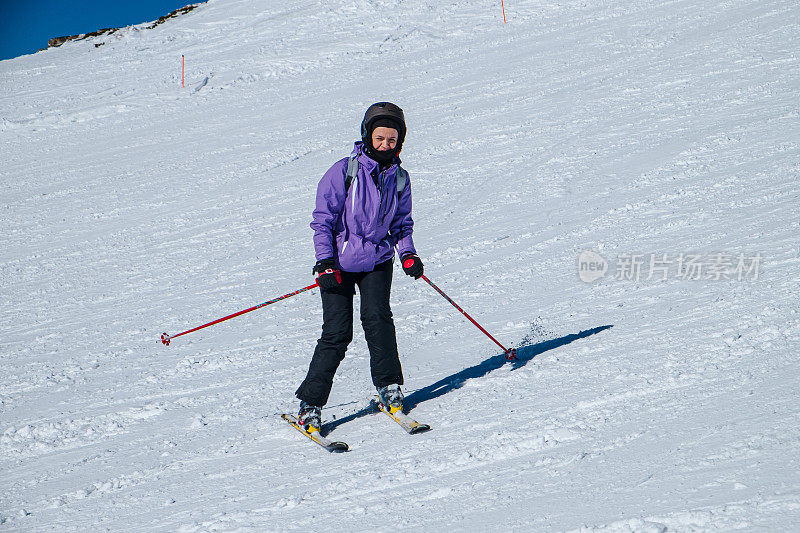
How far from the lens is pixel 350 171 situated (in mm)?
4160

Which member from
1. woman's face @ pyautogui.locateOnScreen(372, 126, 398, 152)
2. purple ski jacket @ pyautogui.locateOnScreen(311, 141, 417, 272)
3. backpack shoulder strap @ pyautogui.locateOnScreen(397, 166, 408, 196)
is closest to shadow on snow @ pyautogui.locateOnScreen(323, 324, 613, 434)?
purple ski jacket @ pyautogui.locateOnScreen(311, 141, 417, 272)

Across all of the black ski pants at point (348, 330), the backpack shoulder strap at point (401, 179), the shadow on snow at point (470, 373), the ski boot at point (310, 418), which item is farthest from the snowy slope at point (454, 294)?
the backpack shoulder strap at point (401, 179)

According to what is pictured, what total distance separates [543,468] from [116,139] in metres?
14.5

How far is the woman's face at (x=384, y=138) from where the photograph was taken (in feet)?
13.4

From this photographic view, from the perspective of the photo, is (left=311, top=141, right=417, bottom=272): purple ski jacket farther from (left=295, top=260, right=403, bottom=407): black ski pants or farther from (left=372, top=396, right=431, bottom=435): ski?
(left=372, top=396, right=431, bottom=435): ski

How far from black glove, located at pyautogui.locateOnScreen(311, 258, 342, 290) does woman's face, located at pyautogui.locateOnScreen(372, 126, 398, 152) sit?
2.33 feet

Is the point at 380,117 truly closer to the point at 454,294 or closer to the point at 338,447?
the point at 338,447

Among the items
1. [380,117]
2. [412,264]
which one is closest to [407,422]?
[412,264]

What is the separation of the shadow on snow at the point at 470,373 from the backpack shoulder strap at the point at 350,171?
1.46 m

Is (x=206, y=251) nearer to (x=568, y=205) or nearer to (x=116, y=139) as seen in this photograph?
(x=568, y=205)

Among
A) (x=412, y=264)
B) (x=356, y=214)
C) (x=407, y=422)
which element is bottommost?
(x=407, y=422)

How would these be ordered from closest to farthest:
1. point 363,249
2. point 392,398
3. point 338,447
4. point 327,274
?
point 338,447
point 327,274
point 363,249
point 392,398

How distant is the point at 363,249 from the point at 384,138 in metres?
0.65

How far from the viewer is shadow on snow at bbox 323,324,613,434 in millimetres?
4605
